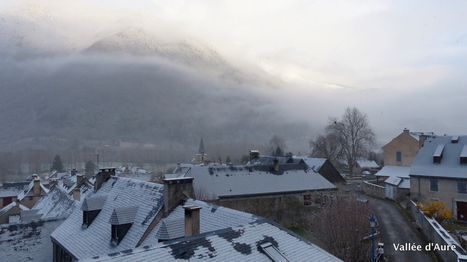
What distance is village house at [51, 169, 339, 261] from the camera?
11.2m

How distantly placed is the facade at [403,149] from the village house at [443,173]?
16.8 metres

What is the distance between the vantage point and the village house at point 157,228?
11.2 metres

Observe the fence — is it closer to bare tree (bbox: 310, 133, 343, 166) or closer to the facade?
the facade

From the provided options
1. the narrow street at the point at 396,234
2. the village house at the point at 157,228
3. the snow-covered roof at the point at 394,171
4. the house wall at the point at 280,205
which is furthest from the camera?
the snow-covered roof at the point at 394,171

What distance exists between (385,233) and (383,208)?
37.6ft

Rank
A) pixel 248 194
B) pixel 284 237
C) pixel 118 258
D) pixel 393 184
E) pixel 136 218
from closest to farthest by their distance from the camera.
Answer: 1. pixel 118 258
2. pixel 284 237
3. pixel 136 218
4. pixel 248 194
5. pixel 393 184

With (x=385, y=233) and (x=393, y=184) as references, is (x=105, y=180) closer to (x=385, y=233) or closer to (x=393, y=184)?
(x=385, y=233)

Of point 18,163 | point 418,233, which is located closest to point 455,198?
point 418,233

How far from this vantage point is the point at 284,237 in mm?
13523

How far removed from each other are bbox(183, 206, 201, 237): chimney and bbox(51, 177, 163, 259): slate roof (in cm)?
460

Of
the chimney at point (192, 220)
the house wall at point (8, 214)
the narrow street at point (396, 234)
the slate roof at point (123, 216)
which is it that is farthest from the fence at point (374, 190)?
the house wall at point (8, 214)

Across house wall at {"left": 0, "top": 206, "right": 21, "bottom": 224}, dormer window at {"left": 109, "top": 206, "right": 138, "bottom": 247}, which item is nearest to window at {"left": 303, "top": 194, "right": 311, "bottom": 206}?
dormer window at {"left": 109, "top": 206, "right": 138, "bottom": 247}

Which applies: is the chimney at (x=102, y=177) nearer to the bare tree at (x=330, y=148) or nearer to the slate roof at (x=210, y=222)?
the slate roof at (x=210, y=222)

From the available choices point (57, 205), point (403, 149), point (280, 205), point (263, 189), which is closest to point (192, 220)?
point (263, 189)
